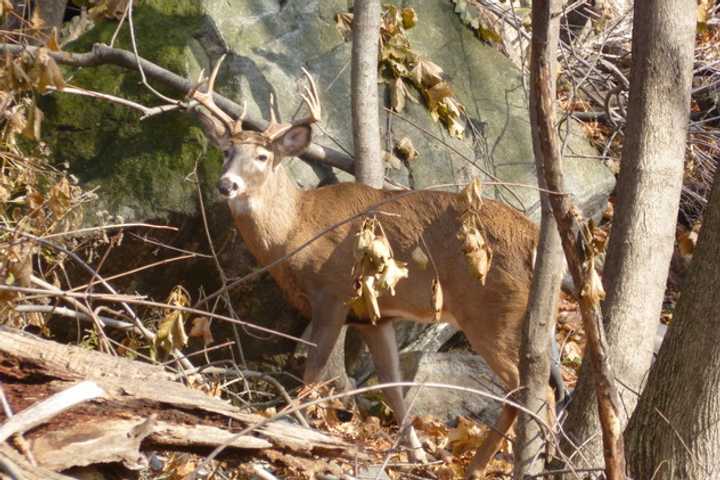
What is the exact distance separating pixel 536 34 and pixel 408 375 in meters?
4.92

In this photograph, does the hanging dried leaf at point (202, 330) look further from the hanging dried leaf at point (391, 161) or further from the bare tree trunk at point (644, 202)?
the bare tree trunk at point (644, 202)

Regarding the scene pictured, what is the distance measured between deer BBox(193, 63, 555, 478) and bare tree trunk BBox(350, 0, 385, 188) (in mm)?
297

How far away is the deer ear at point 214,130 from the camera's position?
8.14m

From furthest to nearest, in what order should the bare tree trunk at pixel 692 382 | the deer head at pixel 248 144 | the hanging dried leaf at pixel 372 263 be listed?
the deer head at pixel 248 144, the bare tree trunk at pixel 692 382, the hanging dried leaf at pixel 372 263

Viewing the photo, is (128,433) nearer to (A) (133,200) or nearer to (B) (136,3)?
(A) (133,200)

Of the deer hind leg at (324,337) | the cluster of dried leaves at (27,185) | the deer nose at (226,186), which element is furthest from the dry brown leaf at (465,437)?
the cluster of dried leaves at (27,185)

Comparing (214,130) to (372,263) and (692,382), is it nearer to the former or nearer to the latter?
(372,263)

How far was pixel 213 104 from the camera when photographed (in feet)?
26.7

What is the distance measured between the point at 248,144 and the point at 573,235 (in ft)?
14.6

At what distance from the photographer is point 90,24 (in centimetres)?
966

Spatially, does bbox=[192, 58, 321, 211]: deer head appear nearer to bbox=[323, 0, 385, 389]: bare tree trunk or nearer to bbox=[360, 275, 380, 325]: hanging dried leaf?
bbox=[323, 0, 385, 389]: bare tree trunk

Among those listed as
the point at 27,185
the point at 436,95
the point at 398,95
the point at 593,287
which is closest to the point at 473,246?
the point at 593,287

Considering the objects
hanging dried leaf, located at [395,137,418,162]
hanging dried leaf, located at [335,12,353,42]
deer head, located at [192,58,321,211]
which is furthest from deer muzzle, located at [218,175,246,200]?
hanging dried leaf, located at [335,12,353,42]

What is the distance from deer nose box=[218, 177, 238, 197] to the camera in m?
8.01
